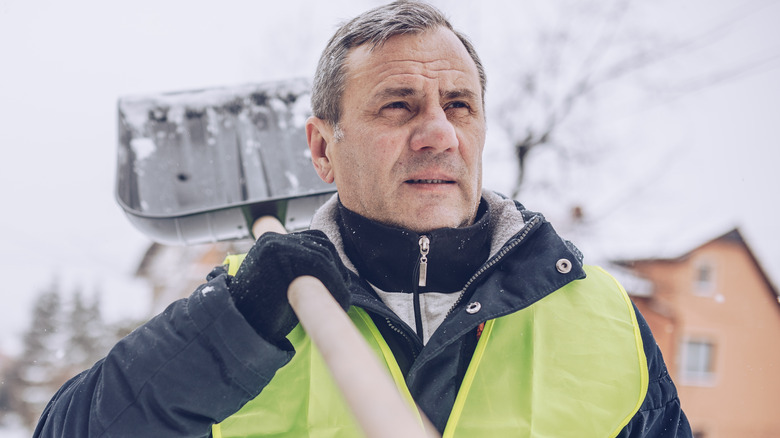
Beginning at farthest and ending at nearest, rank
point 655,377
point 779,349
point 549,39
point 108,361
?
point 779,349
point 549,39
point 655,377
point 108,361

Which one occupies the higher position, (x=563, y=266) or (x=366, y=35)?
(x=366, y=35)

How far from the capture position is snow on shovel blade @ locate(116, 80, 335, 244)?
2.53 m

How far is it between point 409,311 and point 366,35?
2.71 ft

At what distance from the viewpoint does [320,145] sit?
2012mm

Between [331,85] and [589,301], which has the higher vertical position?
[331,85]

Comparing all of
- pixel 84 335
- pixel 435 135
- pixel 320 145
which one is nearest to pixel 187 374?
pixel 435 135

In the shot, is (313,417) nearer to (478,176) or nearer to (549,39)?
(478,176)

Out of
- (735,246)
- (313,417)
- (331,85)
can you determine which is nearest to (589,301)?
(313,417)

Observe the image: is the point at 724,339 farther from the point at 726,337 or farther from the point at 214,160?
the point at 214,160

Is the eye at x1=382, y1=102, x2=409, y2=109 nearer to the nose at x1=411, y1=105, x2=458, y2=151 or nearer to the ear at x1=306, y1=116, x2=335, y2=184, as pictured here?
the nose at x1=411, y1=105, x2=458, y2=151

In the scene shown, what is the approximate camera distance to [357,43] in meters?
1.85

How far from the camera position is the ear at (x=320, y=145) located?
197 cm

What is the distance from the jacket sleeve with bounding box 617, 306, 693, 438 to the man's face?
576 mm

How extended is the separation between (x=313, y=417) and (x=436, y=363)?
1.01ft
